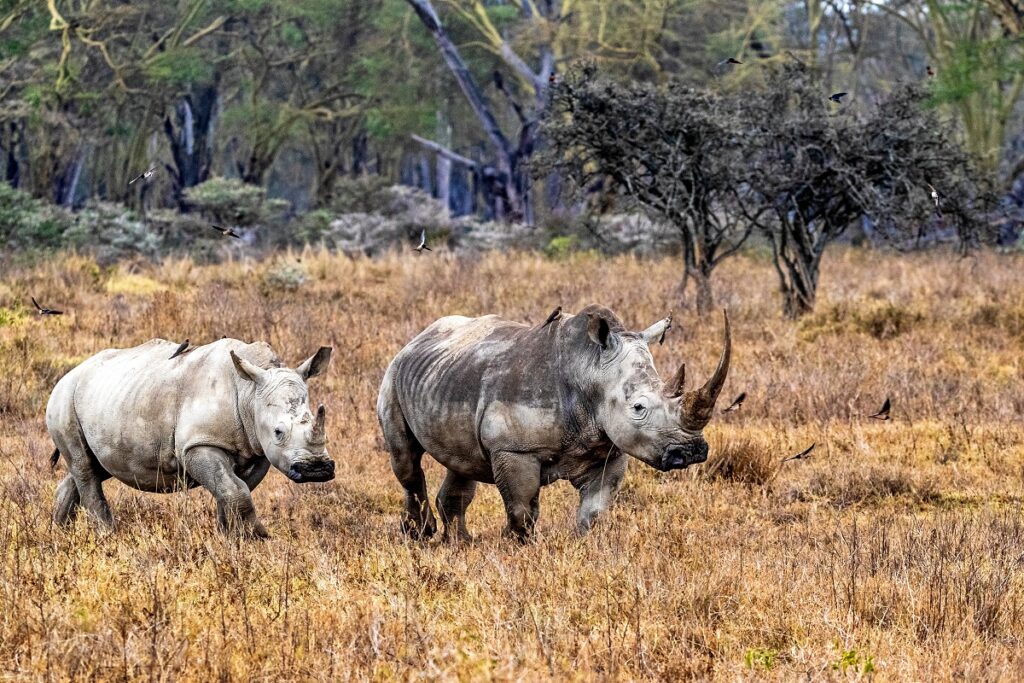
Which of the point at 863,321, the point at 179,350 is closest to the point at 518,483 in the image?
the point at 179,350

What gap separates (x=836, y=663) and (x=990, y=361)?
27.6 ft

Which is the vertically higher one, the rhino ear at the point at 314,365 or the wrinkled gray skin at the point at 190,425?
the rhino ear at the point at 314,365

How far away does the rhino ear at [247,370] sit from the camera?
609cm

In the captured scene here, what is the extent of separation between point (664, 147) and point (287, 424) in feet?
35.4

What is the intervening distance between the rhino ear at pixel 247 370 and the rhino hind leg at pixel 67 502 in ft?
4.84

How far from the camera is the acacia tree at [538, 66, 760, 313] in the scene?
51.8 feet

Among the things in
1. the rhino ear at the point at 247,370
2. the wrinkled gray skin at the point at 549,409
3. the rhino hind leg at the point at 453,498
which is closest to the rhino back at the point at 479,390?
the wrinkled gray skin at the point at 549,409

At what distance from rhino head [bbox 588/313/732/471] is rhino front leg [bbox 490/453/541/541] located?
0.40 metres

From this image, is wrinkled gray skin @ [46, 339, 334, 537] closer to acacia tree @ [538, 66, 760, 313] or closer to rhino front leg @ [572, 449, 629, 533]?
rhino front leg @ [572, 449, 629, 533]

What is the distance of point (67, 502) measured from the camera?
707 centimetres

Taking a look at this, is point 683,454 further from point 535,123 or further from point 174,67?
point 174,67

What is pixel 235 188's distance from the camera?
106 feet

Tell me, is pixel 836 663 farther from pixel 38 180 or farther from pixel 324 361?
pixel 38 180

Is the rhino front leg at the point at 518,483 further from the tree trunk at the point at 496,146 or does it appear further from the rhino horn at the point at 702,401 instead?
the tree trunk at the point at 496,146
